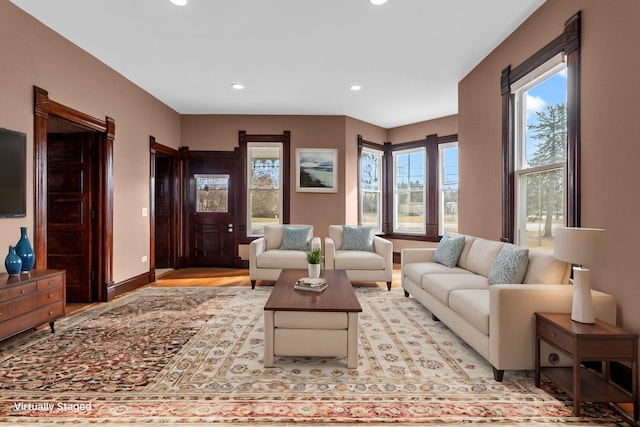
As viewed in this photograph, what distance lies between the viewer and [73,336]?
9.98ft

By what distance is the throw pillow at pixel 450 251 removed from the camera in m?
3.95

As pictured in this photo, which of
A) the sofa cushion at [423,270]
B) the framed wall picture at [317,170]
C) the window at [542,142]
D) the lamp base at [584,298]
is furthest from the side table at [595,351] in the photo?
the framed wall picture at [317,170]

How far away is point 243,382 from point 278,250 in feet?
9.97

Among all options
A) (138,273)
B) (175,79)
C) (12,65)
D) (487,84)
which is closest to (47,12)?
(12,65)

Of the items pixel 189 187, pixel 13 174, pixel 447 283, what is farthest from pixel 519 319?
pixel 189 187

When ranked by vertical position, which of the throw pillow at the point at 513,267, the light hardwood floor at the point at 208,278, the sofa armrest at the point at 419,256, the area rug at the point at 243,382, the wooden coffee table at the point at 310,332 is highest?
the throw pillow at the point at 513,267

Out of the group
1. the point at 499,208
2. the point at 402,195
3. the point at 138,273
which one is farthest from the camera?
the point at 402,195

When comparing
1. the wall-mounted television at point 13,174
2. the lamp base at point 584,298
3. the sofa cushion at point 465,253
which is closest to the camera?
the lamp base at point 584,298

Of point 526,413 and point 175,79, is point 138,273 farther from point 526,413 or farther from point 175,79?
point 526,413

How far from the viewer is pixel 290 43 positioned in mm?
3697

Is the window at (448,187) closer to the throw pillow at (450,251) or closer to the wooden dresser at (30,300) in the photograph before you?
the throw pillow at (450,251)

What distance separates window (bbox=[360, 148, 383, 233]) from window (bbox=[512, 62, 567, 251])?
3543 mm

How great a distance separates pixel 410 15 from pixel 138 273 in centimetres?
494

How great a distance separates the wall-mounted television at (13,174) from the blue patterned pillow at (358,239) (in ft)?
12.9
